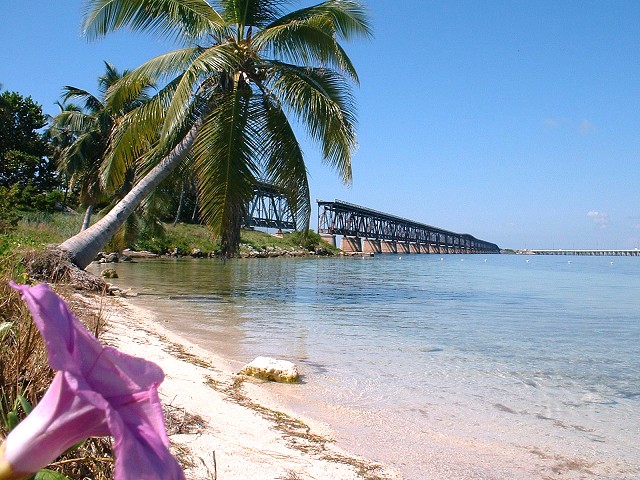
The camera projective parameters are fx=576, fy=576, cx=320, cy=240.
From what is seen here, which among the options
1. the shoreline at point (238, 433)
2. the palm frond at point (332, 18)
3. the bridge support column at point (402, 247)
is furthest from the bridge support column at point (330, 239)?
the shoreline at point (238, 433)

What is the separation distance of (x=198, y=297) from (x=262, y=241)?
36.7 meters

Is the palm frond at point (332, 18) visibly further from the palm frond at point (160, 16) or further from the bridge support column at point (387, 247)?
the bridge support column at point (387, 247)

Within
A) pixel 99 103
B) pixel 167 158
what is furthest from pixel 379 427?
pixel 99 103

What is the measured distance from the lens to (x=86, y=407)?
1.59ft

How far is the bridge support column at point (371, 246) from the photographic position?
279 feet

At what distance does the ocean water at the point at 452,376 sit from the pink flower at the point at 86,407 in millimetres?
3102

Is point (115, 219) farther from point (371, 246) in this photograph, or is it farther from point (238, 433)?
point (371, 246)

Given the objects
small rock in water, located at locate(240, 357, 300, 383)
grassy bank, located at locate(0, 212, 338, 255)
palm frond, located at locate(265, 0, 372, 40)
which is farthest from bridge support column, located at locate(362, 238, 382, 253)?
small rock in water, located at locate(240, 357, 300, 383)

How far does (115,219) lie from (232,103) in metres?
3.42

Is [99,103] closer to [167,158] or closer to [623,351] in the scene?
[167,158]

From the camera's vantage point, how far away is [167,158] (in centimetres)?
1275

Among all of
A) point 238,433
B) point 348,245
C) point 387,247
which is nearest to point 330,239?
point 348,245

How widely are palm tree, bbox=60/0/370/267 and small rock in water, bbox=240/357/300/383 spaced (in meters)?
6.64

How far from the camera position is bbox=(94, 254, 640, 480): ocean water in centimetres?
387
